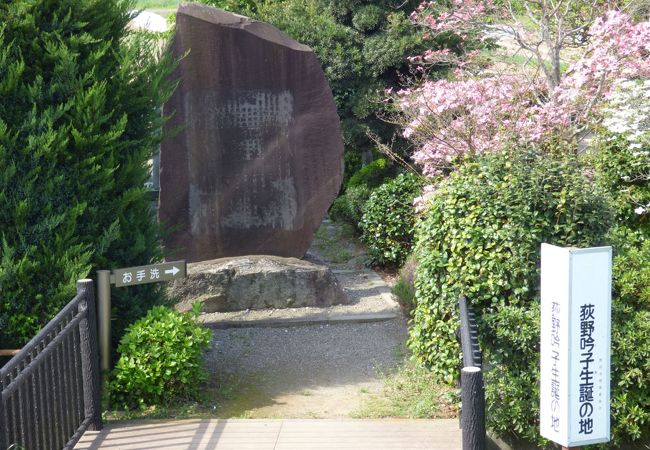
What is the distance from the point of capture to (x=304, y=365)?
26.3ft

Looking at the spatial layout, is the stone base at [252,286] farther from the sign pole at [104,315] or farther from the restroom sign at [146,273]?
the sign pole at [104,315]

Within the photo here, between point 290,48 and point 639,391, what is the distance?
6.05 m

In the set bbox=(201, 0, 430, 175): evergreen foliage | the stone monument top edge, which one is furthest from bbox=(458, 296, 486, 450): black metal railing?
bbox=(201, 0, 430, 175): evergreen foliage

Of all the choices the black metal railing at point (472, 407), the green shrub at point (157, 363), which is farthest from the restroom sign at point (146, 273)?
the black metal railing at point (472, 407)

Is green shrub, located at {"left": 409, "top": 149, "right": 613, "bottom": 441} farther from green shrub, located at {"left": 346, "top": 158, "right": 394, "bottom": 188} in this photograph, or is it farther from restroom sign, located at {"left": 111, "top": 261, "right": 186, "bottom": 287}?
green shrub, located at {"left": 346, "top": 158, "right": 394, "bottom": 188}

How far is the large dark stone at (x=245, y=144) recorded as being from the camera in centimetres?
1005

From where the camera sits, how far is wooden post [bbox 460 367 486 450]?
4465 millimetres

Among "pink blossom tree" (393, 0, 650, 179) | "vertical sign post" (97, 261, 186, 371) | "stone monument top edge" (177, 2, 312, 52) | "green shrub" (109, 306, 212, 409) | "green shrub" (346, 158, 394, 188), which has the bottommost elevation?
"green shrub" (109, 306, 212, 409)

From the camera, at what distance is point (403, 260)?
1121 centimetres

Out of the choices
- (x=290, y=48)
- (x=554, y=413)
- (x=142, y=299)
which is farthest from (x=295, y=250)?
(x=554, y=413)

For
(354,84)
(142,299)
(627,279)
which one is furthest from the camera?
(354,84)

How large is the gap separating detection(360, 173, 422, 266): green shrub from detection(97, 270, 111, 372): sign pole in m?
4.94

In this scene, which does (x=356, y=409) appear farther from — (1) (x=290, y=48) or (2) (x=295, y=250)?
(1) (x=290, y=48)

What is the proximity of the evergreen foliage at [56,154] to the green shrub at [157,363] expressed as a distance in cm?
64
